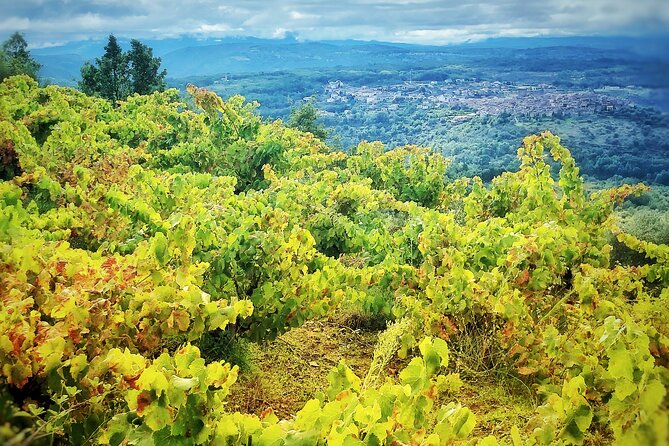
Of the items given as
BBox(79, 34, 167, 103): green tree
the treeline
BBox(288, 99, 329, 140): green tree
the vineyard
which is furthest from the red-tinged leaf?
BBox(79, 34, 167, 103): green tree

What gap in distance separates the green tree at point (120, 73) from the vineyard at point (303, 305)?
24.0 metres

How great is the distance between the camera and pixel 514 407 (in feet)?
12.6

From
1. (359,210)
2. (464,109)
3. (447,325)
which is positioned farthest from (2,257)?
(464,109)

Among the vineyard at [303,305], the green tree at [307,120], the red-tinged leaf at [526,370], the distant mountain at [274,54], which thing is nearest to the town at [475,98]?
the distant mountain at [274,54]

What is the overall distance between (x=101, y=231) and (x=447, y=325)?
2.86m

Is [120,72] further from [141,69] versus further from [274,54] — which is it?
[274,54]

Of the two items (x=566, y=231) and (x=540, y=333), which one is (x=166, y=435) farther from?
(x=566, y=231)

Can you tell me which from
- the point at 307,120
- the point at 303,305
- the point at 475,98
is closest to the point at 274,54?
the point at 475,98

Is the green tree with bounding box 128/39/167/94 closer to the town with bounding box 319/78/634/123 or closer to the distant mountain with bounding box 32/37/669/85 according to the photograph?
the town with bounding box 319/78/634/123

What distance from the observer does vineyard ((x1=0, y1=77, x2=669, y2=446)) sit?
1857mm

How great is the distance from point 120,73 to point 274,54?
10344cm

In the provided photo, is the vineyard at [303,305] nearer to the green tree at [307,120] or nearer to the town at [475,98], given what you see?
the town at [475,98]

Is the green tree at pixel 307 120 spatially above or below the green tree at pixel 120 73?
below

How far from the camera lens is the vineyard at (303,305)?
6.09 ft
